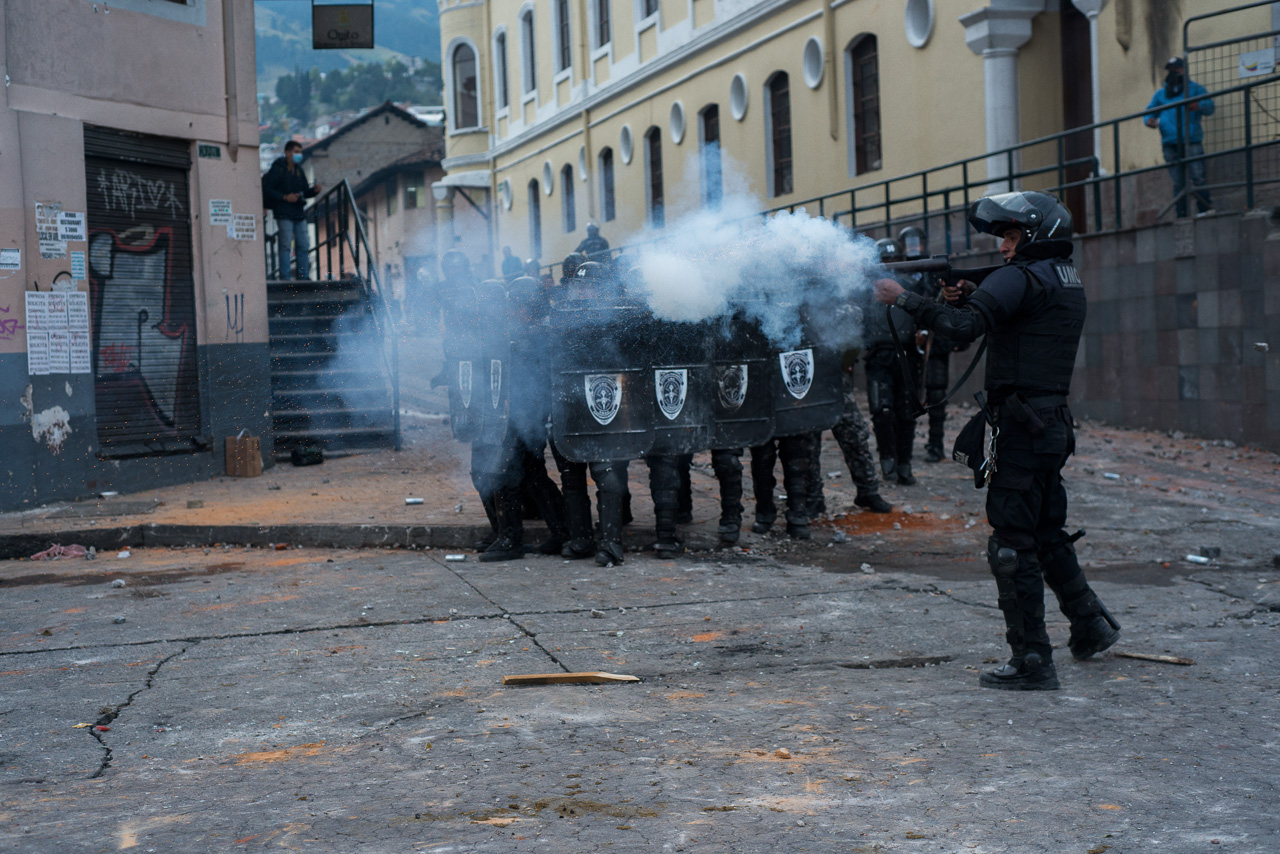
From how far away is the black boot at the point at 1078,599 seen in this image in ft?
17.2

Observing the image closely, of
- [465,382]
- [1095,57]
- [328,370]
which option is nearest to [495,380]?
[465,382]

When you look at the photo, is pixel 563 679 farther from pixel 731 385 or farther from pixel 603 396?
pixel 731 385

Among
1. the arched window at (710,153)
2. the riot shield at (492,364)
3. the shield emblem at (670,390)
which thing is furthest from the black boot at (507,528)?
the arched window at (710,153)

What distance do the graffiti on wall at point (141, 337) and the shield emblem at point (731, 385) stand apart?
634 centimetres

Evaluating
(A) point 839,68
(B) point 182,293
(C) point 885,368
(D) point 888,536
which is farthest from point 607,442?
(A) point 839,68

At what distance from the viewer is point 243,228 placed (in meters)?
12.8

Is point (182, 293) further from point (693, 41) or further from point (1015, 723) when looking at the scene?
point (693, 41)

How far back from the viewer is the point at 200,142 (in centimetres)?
1234

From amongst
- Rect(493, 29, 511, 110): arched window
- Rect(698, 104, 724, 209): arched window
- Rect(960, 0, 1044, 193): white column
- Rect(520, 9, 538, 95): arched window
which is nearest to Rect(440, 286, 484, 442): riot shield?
Rect(960, 0, 1044, 193): white column

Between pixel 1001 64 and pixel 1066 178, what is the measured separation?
185cm

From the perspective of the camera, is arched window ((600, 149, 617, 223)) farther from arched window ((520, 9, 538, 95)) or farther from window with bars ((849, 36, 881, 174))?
window with bars ((849, 36, 881, 174))

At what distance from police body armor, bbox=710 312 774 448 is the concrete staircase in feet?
22.0

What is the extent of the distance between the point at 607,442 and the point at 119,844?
475 cm

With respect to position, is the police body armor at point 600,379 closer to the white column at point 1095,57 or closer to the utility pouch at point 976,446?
the utility pouch at point 976,446
